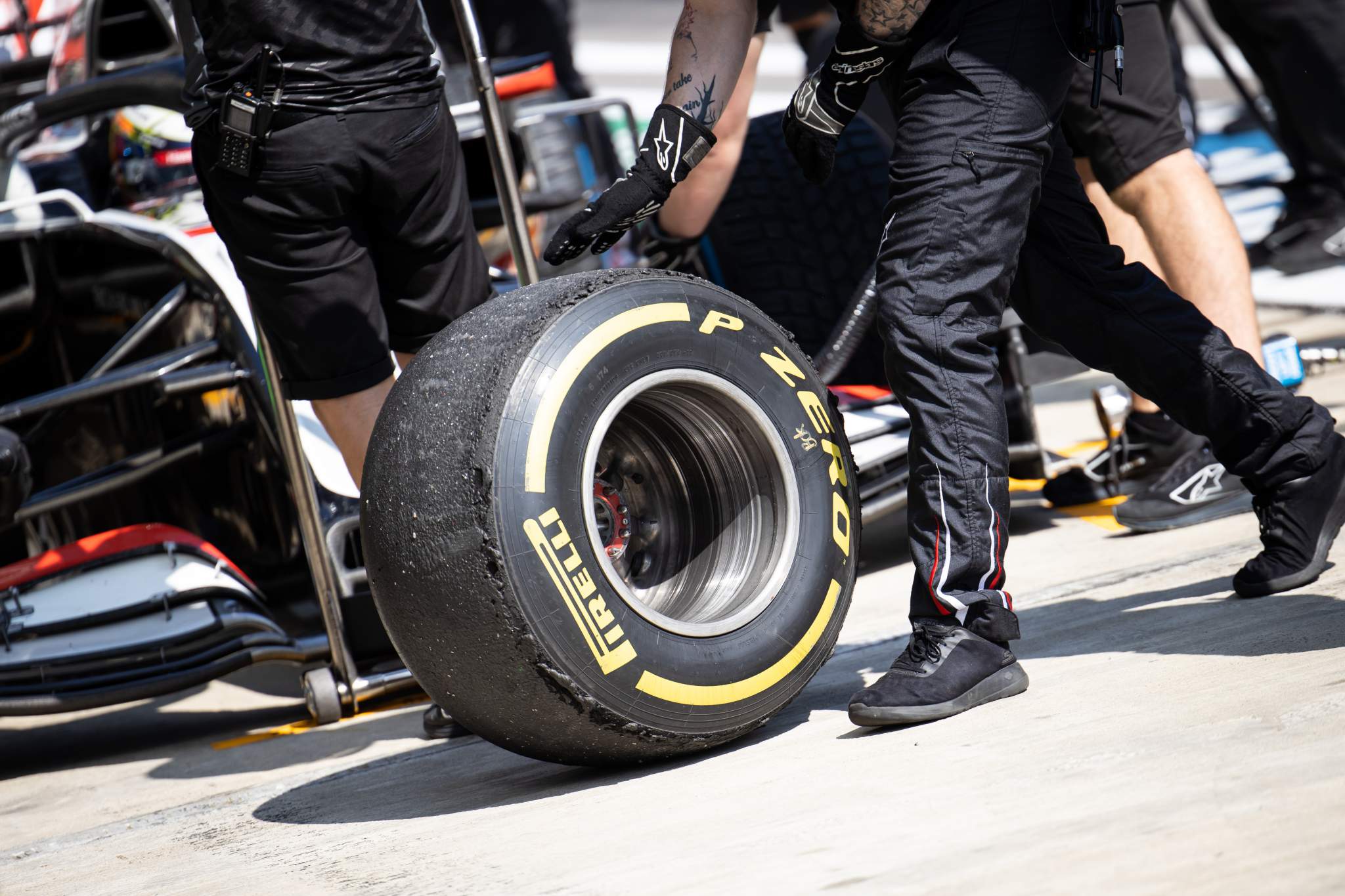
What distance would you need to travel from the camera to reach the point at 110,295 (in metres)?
4.13

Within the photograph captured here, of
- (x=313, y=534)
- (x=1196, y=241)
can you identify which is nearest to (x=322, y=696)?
(x=313, y=534)

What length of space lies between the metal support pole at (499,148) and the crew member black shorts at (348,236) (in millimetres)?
229

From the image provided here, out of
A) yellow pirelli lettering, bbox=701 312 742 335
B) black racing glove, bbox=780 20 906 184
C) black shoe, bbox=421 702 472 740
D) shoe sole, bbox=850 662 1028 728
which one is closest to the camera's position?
shoe sole, bbox=850 662 1028 728

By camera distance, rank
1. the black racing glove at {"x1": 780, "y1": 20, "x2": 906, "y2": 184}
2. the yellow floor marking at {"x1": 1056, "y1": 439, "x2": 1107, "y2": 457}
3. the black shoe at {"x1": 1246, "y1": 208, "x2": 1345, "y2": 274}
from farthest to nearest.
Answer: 1. the black shoe at {"x1": 1246, "y1": 208, "x2": 1345, "y2": 274}
2. the yellow floor marking at {"x1": 1056, "y1": 439, "x2": 1107, "y2": 457}
3. the black racing glove at {"x1": 780, "y1": 20, "x2": 906, "y2": 184}

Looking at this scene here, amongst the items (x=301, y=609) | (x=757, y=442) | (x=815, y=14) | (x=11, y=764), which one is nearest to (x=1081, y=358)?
(x=757, y=442)

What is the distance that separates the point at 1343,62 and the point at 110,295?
388 centimetres

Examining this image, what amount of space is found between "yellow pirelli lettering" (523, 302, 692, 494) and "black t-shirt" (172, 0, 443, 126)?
78 centimetres

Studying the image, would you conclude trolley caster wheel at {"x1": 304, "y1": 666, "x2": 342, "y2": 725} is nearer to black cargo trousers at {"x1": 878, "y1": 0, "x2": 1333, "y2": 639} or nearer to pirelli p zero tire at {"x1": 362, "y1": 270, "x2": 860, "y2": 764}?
pirelli p zero tire at {"x1": 362, "y1": 270, "x2": 860, "y2": 764}

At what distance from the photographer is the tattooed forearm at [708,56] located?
8.14 feet

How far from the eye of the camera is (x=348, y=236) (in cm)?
268

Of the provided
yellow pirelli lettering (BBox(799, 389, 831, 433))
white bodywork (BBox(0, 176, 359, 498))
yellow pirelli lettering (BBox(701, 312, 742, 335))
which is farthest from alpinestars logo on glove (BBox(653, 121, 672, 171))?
white bodywork (BBox(0, 176, 359, 498))

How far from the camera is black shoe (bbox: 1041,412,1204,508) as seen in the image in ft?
11.6

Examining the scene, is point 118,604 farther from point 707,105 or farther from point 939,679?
point 939,679

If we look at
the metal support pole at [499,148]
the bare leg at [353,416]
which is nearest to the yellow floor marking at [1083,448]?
the metal support pole at [499,148]
